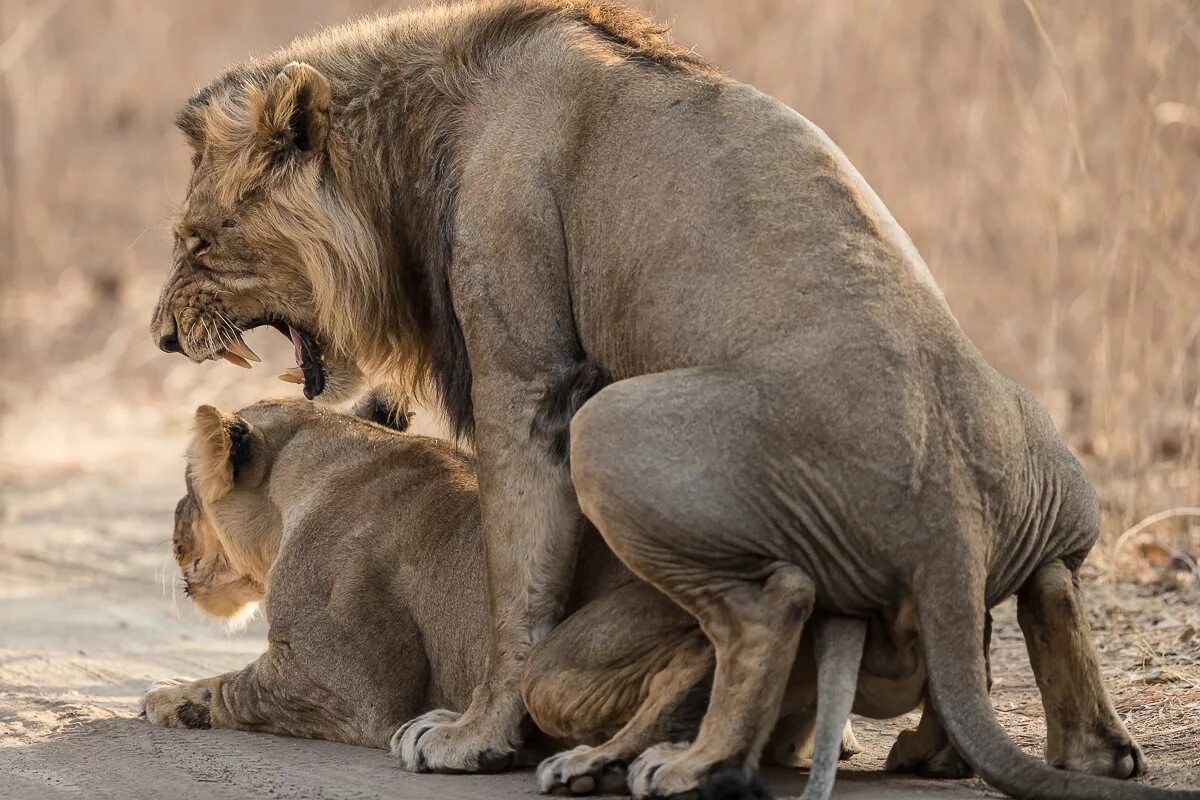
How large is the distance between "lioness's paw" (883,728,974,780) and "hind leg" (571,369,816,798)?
25.0 inches

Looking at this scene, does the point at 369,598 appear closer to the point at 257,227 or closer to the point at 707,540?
the point at 257,227

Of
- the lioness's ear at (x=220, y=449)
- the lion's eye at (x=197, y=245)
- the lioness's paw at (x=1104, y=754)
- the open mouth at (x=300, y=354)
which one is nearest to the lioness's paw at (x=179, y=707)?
the lioness's ear at (x=220, y=449)

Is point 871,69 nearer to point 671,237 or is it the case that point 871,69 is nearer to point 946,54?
point 946,54

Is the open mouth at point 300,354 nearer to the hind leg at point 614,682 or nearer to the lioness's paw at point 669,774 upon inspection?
the hind leg at point 614,682

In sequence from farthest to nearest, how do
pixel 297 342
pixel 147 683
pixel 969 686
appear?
pixel 147 683, pixel 297 342, pixel 969 686

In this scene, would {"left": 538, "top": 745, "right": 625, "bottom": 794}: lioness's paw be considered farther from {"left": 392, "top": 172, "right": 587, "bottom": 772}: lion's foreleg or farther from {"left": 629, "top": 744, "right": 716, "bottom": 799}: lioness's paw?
{"left": 392, "top": 172, "right": 587, "bottom": 772}: lion's foreleg

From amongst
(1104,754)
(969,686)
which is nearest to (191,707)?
(969,686)

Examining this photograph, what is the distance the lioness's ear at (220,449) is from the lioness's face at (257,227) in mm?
410

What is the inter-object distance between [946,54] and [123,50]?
8589 millimetres

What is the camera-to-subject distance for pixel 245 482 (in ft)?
17.6

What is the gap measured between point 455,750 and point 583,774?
0.46 metres

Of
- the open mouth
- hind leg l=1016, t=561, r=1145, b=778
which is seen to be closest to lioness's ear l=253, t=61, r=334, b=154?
the open mouth

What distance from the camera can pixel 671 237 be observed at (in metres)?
3.98

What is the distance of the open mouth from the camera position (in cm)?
480
